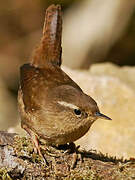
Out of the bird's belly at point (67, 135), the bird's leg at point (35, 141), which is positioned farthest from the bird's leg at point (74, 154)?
the bird's leg at point (35, 141)

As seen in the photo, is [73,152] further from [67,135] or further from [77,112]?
[77,112]

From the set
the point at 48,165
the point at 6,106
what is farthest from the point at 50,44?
the point at 6,106

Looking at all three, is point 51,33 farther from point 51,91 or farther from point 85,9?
point 85,9

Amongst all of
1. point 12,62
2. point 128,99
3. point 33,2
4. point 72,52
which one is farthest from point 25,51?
point 128,99

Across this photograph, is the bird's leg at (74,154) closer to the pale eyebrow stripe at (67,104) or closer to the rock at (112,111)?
the pale eyebrow stripe at (67,104)

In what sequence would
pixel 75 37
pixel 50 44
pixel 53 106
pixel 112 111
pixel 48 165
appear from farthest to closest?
pixel 75 37 → pixel 112 111 → pixel 50 44 → pixel 53 106 → pixel 48 165

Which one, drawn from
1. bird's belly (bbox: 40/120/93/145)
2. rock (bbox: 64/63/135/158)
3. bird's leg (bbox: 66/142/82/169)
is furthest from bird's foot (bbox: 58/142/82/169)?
rock (bbox: 64/63/135/158)
